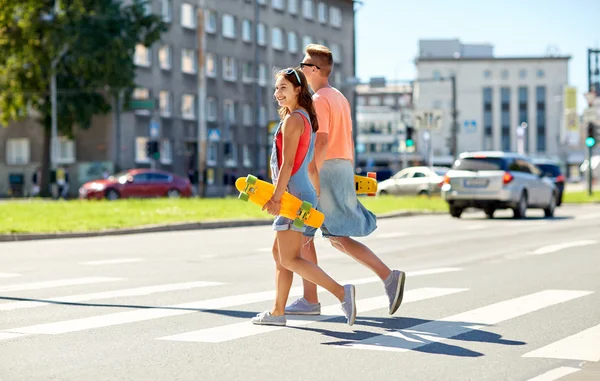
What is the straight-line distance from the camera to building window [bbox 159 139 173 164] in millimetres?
68312

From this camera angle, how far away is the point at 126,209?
31.1m

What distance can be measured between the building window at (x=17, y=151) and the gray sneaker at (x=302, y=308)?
57.3 meters

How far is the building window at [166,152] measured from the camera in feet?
224

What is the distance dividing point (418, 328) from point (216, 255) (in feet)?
27.0

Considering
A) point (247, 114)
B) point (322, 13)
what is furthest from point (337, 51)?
point (247, 114)

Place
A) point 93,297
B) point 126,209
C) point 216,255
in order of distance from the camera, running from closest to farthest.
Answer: point 93,297
point 216,255
point 126,209

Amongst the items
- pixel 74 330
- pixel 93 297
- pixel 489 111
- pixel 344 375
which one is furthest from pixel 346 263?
pixel 489 111

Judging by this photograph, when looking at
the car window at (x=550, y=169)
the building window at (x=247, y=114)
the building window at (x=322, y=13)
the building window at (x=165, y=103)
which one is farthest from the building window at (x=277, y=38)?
the car window at (x=550, y=169)

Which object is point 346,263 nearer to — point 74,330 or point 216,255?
point 216,255

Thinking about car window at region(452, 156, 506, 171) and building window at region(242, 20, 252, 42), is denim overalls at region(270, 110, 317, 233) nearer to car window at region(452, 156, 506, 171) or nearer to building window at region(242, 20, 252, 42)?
car window at region(452, 156, 506, 171)

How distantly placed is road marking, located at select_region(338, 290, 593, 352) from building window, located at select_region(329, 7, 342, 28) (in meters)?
78.6

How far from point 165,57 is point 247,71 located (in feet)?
32.7

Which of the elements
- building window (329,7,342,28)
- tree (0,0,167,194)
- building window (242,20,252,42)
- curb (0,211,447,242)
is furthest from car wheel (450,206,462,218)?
building window (329,7,342,28)

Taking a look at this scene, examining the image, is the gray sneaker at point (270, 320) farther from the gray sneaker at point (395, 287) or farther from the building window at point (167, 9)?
the building window at point (167, 9)
